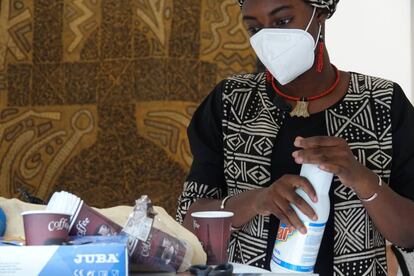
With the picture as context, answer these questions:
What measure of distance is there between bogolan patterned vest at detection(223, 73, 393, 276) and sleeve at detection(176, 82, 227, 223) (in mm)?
27

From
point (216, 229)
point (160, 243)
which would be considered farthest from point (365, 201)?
point (160, 243)

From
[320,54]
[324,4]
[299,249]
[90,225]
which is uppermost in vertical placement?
[324,4]

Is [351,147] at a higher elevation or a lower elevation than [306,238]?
higher

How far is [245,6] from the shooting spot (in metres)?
1.56

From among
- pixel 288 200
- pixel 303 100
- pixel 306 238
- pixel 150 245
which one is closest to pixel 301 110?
pixel 303 100

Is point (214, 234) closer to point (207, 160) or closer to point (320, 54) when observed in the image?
point (207, 160)

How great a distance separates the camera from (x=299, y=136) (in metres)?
1.56

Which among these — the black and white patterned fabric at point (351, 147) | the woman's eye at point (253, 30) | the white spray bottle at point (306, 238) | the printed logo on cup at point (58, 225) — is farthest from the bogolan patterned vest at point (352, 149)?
the printed logo on cup at point (58, 225)

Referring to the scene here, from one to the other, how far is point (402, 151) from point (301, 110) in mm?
242

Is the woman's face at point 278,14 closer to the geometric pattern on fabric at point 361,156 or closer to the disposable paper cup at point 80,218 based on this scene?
the geometric pattern on fabric at point 361,156

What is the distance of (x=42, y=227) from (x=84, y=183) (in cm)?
183

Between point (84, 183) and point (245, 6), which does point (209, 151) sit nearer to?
point (245, 6)

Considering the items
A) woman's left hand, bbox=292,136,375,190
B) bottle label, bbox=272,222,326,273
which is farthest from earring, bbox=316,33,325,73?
bottle label, bbox=272,222,326,273

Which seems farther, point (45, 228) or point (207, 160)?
point (207, 160)
